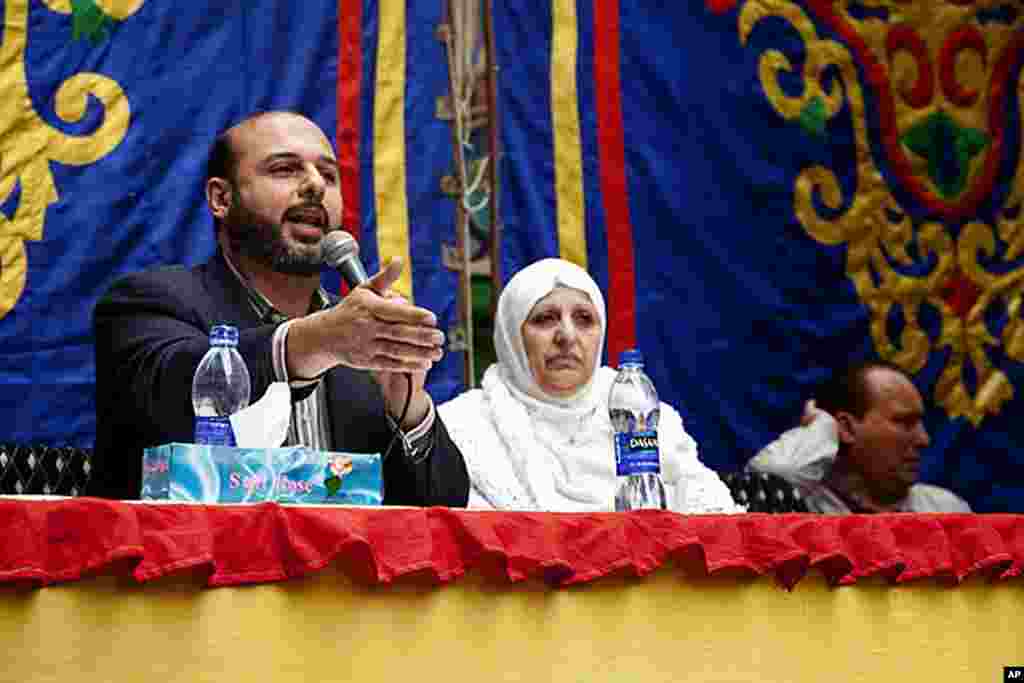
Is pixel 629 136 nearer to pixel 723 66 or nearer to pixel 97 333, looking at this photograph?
pixel 723 66

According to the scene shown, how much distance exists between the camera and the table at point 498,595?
1.77m

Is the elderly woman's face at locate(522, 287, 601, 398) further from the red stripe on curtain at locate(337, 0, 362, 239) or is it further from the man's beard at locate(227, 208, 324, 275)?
the man's beard at locate(227, 208, 324, 275)

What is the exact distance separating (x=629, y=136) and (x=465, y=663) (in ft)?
8.71

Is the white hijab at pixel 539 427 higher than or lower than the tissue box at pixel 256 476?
A: higher

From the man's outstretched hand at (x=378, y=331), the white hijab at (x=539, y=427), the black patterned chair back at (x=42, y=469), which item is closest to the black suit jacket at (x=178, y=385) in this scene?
the man's outstretched hand at (x=378, y=331)

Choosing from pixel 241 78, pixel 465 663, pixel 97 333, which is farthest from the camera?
pixel 241 78

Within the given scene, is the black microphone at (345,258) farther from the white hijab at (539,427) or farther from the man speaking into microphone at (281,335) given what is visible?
the white hijab at (539,427)

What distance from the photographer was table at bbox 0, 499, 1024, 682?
177 centimetres

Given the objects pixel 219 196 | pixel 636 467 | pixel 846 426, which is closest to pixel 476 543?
pixel 636 467

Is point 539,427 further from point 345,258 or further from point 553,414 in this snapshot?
point 345,258

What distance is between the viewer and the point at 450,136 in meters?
4.15

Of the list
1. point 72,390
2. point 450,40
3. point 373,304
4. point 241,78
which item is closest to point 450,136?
point 450,40

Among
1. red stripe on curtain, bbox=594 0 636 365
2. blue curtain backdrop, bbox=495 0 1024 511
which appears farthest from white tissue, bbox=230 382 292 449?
red stripe on curtain, bbox=594 0 636 365

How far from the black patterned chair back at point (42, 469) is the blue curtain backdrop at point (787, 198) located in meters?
1.27
